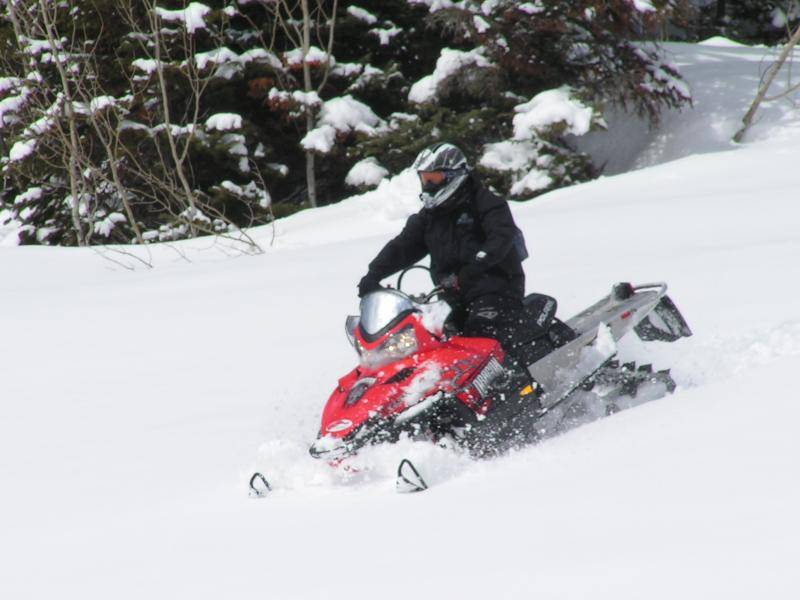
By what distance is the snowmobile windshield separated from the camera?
14.3 feet

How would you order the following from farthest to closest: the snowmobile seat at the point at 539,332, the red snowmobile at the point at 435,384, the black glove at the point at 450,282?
the snowmobile seat at the point at 539,332 → the black glove at the point at 450,282 → the red snowmobile at the point at 435,384

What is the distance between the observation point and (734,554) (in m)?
2.87

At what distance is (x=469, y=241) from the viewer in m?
4.88

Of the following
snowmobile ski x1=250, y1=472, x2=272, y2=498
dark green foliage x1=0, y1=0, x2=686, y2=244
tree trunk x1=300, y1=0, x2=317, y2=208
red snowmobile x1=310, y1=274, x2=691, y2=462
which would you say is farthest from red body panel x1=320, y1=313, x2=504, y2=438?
tree trunk x1=300, y1=0, x2=317, y2=208

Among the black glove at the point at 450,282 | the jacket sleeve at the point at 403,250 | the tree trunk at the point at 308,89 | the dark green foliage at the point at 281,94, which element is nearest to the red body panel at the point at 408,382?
the black glove at the point at 450,282

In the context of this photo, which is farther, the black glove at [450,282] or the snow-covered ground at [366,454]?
the black glove at [450,282]

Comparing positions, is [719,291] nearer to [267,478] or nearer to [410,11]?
[267,478]

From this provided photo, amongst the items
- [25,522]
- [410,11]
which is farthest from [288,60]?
[25,522]

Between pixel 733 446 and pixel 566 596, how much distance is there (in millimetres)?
1265

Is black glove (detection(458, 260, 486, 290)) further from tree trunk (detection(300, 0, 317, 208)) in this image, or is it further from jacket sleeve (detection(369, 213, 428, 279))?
tree trunk (detection(300, 0, 317, 208))

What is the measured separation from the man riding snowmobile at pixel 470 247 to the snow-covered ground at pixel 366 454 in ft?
2.31

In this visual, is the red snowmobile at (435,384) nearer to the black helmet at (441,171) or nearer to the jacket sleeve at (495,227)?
the jacket sleeve at (495,227)

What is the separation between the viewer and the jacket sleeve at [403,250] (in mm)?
5074

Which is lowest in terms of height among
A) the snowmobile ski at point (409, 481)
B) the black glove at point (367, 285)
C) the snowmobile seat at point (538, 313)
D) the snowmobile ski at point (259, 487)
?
the snowmobile ski at point (259, 487)
